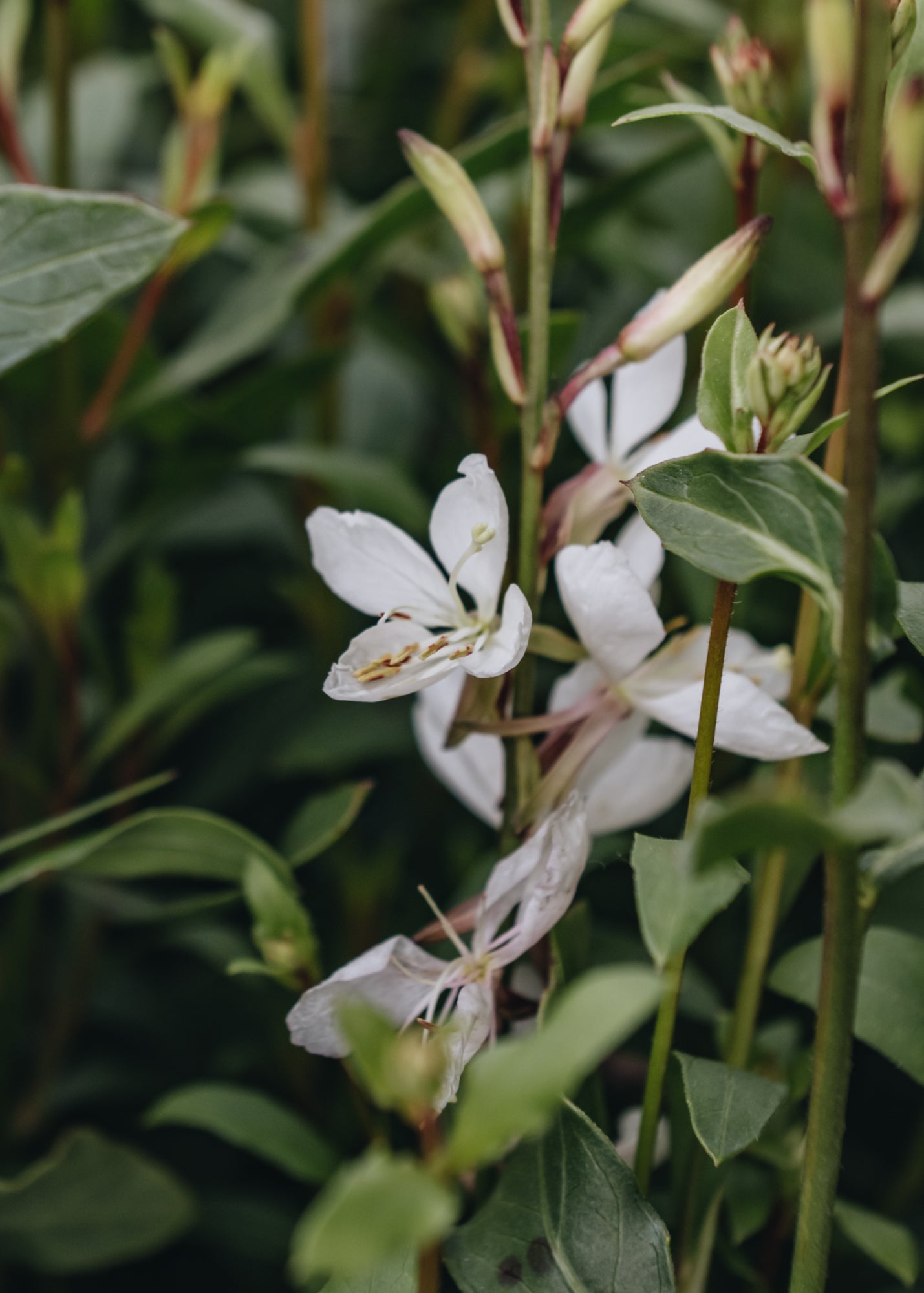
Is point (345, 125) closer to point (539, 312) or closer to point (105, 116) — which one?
point (105, 116)

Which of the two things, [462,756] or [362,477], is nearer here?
[462,756]

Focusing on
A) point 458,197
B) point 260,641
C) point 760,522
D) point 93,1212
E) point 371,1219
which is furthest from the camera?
point 260,641

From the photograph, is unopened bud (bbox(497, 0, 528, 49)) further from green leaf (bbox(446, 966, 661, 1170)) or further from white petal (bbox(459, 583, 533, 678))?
green leaf (bbox(446, 966, 661, 1170))

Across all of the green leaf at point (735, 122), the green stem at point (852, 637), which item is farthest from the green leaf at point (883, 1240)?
the green leaf at point (735, 122)

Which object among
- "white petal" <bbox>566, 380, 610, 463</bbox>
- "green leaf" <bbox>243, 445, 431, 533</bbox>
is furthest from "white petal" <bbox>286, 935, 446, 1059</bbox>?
"green leaf" <bbox>243, 445, 431, 533</bbox>

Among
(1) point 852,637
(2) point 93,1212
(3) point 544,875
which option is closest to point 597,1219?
(3) point 544,875

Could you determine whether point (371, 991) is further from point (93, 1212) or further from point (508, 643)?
point (93, 1212)

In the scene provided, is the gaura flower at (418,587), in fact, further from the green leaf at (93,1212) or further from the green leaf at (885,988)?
the green leaf at (93,1212)
